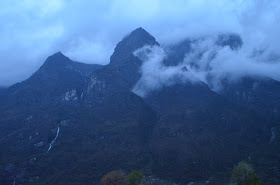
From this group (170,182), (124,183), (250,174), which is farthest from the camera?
(170,182)

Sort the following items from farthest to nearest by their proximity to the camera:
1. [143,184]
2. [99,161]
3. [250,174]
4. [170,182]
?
[99,161] → [170,182] → [143,184] → [250,174]

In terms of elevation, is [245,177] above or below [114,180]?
above

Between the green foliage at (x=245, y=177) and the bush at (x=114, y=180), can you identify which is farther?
the bush at (x=114, y=180)

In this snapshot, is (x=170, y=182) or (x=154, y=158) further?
(x=154, y=158)

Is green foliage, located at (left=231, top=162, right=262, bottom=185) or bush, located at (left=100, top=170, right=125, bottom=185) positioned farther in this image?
bush, located at (left=100, top=170, right=125, bottom=185)

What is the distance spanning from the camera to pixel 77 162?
627 ft

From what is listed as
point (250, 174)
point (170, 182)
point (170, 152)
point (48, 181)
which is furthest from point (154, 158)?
point (250, 174)

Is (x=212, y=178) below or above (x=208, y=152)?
below

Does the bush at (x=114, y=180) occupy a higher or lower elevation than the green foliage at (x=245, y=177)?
lower

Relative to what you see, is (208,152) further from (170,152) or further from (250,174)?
(250,174)

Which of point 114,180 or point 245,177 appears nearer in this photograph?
point 245,177

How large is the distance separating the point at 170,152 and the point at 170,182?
33.4 meters

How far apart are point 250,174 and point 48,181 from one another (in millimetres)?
106067

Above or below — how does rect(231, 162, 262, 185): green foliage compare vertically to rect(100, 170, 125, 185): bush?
above
